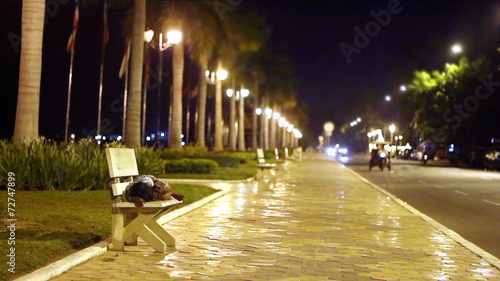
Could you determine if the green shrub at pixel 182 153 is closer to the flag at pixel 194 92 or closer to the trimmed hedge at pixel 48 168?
the flag at pixel 194 92

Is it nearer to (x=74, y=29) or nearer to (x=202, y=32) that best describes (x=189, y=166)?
(x=74, y=29)

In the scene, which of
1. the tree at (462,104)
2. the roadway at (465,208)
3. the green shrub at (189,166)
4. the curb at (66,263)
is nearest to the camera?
the curb at (66,263)

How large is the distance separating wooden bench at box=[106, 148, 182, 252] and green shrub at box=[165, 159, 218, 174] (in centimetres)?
2076

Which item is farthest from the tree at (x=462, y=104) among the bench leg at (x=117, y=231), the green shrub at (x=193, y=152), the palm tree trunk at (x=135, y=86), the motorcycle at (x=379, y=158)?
the bench leg at (x=117, y=231)

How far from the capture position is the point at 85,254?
9148 mm

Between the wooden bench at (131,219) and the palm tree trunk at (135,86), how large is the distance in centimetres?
1341

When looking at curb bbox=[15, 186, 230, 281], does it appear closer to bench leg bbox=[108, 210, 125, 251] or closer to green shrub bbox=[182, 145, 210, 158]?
bench leg bbox=[108, 210, 125, 251]

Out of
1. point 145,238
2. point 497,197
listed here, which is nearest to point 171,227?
point 145,238

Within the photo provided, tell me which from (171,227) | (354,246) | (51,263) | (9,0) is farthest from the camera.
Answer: (9,0)

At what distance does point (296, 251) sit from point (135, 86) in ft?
47.5

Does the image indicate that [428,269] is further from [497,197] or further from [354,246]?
[497,197]

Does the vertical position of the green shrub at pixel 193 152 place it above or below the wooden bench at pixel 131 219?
above

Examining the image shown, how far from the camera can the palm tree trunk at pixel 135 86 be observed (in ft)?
77.3

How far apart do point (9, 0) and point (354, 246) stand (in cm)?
3615
